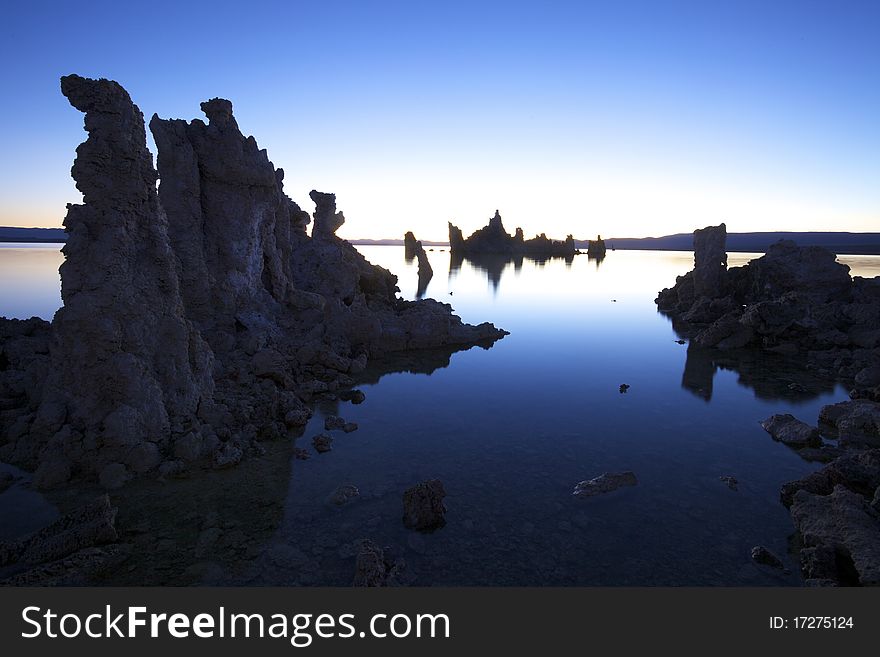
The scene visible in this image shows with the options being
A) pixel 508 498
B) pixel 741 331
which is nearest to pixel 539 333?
pixel 741 331

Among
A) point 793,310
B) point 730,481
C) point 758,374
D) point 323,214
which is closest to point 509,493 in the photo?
point 730,481

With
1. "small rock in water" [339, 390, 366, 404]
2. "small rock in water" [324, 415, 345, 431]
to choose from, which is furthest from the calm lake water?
"small rock in water" [339, 390, 366, 404]

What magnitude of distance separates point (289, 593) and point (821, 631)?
703cm

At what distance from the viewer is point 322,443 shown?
40.3 ft

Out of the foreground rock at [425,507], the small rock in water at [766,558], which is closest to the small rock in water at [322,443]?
the foreground rock at [425,507]

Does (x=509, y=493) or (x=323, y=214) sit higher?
(x=323, y=214)

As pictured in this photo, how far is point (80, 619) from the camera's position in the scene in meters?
5.53

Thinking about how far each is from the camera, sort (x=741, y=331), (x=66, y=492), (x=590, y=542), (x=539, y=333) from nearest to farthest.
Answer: (x=590, y=542) < (x=66, y=492) < (x=741, y=331) < (x=539, y=333)

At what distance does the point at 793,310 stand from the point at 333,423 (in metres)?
28.7

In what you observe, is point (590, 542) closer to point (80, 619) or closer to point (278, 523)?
point (278, 523)

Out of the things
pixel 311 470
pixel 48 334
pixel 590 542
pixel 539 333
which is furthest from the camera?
pixel 539 333

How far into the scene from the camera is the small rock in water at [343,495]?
9625 mm

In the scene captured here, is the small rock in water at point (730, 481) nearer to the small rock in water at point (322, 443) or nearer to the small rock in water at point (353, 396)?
the small rock in water at point (322, 443)

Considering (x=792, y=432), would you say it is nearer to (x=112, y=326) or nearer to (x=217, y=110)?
(x=112, y=326)
